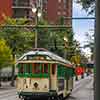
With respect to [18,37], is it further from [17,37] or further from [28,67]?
[28,67]

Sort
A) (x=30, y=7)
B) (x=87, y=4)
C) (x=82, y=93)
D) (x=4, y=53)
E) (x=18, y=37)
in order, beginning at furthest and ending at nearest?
(x=30, y=7), (x=18, y=37), (x=4, y=53), (x=82, y=93), (x=87, y=4)

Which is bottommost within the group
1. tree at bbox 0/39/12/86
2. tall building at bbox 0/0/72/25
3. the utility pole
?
tree at bbox 0/39/12/86

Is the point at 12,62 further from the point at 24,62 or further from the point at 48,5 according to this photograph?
the point at 48,5

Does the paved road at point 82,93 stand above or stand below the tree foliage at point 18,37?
below

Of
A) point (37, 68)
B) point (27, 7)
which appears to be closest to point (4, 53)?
point (37, 68)

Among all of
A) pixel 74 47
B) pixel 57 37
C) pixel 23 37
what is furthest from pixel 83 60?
pixel 23 37

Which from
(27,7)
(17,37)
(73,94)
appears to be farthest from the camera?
(27,7)

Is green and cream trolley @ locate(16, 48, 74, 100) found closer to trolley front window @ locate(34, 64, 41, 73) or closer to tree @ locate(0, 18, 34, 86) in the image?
trolley front window @ locate(34, 64, 41, 73)

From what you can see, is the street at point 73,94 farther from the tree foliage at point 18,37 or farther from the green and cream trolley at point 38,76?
the tree foliage at point 18,37

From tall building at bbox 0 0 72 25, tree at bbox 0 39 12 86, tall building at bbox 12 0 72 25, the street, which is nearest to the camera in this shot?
the street

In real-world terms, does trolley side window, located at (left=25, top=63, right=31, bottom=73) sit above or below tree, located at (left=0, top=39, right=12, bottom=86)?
above

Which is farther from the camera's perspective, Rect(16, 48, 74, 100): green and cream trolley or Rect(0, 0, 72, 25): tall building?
Rect(0, 0, 72, 25): tall building

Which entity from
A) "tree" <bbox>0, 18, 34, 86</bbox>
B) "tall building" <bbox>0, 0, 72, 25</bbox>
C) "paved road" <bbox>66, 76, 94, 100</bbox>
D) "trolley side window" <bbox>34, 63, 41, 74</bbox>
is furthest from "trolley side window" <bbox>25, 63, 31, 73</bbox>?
"tall building" <bbox>0, 0, 72, 25</bbox>

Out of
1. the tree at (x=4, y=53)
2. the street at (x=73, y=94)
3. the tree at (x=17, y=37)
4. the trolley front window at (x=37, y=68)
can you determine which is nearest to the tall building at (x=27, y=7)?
the tree at (x=17, y=37)
